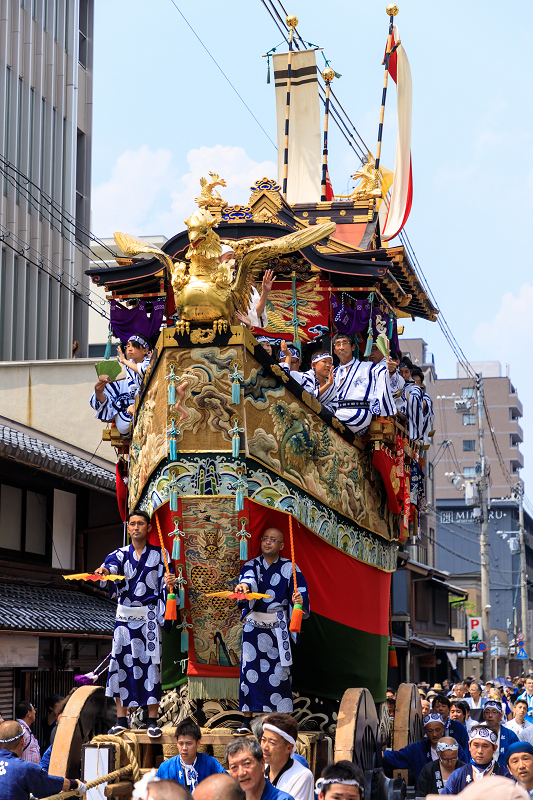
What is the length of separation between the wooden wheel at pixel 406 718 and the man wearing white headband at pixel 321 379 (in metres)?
2.72

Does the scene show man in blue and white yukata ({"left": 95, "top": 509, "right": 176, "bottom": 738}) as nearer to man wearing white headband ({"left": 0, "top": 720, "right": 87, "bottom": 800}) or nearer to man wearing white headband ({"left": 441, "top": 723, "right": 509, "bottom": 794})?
man wearing white headband ({"left": 0, "top": 720, "right": 87, "bottom": 800})

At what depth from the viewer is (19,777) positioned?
5109 millimetres

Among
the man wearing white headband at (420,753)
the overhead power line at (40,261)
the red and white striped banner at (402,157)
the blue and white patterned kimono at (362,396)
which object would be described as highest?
the overhead power line at (40,261)

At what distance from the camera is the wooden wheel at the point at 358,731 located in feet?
20.8

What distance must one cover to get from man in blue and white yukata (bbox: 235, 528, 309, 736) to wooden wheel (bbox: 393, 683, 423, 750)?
2.43 meters

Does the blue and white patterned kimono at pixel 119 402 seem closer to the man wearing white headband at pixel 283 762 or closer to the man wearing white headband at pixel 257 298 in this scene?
the man wearing white headband at pixel 257 298

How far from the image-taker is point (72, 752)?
653 centimetres

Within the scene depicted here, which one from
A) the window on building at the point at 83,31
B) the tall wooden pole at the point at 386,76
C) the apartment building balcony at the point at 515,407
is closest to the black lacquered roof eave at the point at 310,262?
the tall wooden pole at the point at 386,76

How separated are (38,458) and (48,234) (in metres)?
11.3

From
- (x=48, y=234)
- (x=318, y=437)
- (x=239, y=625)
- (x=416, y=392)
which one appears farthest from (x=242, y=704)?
(x=48, y=234)

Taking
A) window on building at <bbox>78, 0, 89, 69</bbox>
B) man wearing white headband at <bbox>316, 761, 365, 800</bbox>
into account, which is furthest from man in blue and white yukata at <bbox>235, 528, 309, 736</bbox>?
window on building at <bbox>78, 0, 89, 69</bbox>

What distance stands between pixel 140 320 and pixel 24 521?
14.4 feet

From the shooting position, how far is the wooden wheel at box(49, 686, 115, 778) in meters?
6.44

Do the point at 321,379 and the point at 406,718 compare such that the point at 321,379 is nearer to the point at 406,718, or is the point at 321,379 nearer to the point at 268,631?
the point at 268,631
